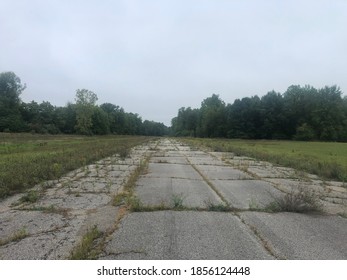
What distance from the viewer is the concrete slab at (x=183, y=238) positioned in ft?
15.3

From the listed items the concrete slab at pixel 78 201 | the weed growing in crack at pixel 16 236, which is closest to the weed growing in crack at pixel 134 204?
the concrete slab at pixel 78 201

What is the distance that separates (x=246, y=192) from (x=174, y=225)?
4260 mm

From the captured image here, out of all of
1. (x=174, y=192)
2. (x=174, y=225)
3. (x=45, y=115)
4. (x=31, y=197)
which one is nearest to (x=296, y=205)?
(x=174, y=225)

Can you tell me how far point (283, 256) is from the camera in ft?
15.4

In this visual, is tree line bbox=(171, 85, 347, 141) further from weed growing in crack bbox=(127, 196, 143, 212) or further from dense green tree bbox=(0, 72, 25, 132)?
weed growing in crack bbox=(127, 196, 143, 212)

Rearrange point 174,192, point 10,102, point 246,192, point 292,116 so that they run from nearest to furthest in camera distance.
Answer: point 174,192
point 246,192
point 292,116
point 10,102

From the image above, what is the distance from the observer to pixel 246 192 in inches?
386

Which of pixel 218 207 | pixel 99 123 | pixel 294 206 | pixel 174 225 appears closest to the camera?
pixel 174 225

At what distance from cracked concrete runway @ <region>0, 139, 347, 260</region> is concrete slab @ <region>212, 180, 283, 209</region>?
0.03 metres

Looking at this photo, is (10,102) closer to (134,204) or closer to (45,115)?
(45,115)

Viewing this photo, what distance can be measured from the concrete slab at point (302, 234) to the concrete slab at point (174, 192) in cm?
155

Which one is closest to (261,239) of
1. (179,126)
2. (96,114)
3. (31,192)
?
(31,192)

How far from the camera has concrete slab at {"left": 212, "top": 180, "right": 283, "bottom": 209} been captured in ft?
27.2

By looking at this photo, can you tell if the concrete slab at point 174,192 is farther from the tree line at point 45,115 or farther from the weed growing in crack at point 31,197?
the tree line at point 45,115
